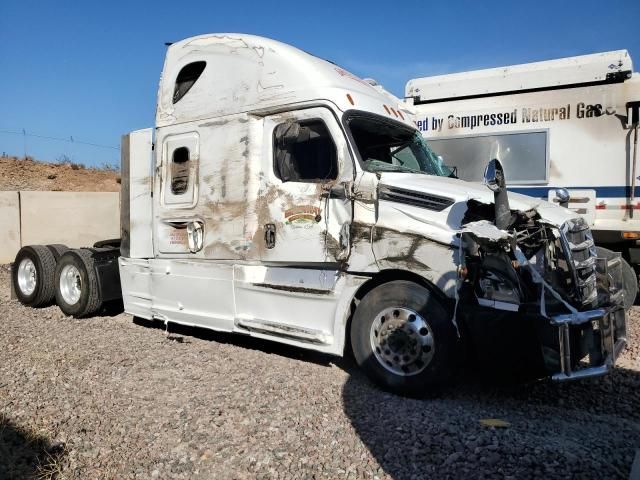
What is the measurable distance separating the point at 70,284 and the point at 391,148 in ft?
17.5

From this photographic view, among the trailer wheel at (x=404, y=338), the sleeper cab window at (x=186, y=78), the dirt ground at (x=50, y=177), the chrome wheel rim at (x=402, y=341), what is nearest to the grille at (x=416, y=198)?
the trailer wheel at (x=404, y=338)

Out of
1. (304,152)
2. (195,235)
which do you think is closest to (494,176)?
(304,152)

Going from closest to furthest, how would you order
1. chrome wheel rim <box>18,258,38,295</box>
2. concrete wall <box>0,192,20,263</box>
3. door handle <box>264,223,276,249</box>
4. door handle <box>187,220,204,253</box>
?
1. door handle <box>264,223,276,249</box>
2. door handle <box>187,220,204,253</box>
3. chrome wheel rim <box>18,258,38,295</box>
4. concrete wall <box>0,192,20,263</box>

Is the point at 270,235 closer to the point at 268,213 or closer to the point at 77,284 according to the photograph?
the point at 268,213

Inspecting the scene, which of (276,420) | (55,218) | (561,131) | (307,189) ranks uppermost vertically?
(561,131)

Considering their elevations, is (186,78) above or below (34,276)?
above

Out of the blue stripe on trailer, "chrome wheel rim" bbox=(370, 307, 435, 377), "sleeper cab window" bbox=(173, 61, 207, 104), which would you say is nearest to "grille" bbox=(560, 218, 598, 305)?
"chrome wheel rim" bbox=(370, 307, 435, 377)

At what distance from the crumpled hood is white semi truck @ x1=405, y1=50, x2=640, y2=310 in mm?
2922

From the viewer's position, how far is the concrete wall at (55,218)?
12.7 meters

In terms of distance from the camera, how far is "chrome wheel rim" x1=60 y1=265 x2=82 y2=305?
784 centimetres

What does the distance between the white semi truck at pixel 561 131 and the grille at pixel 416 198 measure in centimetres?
324

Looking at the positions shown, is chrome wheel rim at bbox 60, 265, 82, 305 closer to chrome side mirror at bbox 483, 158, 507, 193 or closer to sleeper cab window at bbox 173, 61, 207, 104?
sleeper cab window at bbox 173, 61, 207, 104

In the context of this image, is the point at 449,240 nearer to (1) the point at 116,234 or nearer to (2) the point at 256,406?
(2) the point at 256,406

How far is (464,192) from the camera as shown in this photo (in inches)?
181
